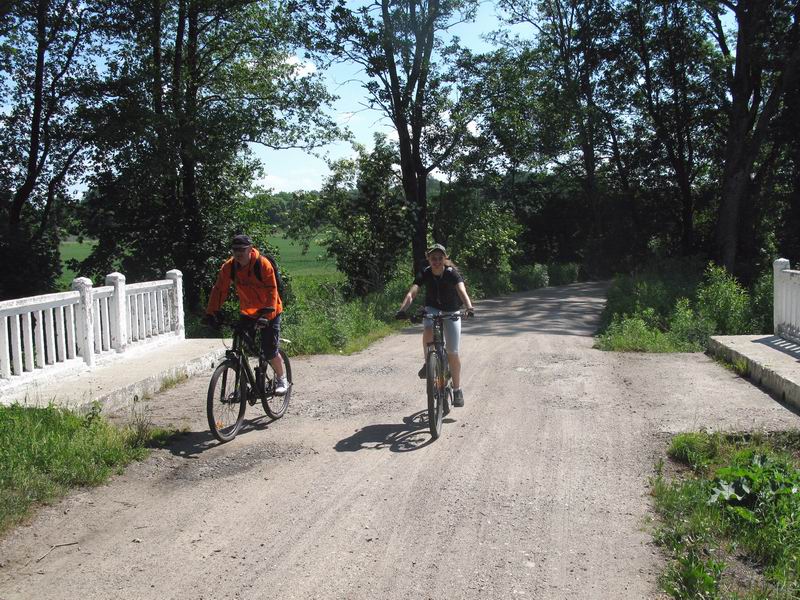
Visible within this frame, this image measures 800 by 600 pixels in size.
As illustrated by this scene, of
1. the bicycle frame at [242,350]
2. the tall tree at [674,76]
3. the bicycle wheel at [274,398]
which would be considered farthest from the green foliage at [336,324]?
Answer: the tall tree at [674,76]

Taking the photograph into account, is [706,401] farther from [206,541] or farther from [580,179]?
[580,179]

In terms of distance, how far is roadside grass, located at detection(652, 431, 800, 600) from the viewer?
392cm

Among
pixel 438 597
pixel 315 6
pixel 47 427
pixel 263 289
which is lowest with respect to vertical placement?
pixel 438 597

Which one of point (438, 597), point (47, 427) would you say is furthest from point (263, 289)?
point (438, 597)

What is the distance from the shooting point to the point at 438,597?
3.85m

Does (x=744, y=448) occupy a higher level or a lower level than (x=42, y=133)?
lower

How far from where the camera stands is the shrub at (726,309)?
1430cm

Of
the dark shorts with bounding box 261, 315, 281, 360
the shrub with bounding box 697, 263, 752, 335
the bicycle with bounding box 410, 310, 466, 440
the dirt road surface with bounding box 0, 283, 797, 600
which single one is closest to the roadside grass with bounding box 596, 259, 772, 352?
the shrub with bounding box 697, 263, 752, 335

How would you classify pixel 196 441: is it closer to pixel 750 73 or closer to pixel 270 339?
pixel 270 339

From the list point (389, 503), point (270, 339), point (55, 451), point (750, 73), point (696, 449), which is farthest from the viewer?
point (750, 73)

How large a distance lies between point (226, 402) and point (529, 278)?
109 ft

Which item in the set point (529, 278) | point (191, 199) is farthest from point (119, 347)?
point (529, 278)

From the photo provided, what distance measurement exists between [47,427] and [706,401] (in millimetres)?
6669

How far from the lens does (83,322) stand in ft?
30.2
